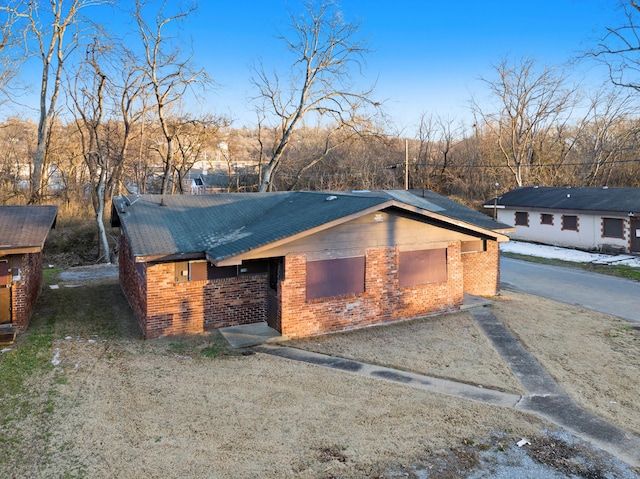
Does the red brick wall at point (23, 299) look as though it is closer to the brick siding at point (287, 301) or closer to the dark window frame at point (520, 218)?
the brick siding at point (287, 301)

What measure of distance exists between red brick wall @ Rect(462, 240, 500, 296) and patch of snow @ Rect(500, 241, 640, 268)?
387 inches

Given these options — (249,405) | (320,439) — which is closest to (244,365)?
(249,405)

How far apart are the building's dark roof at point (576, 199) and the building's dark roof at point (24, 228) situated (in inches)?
976

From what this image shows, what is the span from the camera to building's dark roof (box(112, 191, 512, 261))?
10188mm

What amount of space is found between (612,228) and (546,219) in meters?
4.06

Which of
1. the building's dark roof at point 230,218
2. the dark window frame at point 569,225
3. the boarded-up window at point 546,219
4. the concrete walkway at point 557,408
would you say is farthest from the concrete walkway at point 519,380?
the boarded-up window at point 546,219

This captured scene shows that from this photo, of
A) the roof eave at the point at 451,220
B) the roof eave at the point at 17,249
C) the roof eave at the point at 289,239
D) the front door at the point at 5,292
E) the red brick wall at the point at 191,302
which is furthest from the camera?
the roof eave at the point at 451,220

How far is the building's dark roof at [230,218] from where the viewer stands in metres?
10.2

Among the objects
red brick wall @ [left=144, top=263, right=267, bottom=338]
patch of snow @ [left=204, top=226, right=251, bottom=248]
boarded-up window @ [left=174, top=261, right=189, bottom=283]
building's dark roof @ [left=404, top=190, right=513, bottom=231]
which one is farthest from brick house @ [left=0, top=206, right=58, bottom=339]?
building's dark roof @ [left=404, top=190, right=513, bottom=231]

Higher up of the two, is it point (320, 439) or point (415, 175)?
point (415, 175)

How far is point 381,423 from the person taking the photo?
656 centimetres

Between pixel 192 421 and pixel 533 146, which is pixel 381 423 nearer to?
pixel 192 421

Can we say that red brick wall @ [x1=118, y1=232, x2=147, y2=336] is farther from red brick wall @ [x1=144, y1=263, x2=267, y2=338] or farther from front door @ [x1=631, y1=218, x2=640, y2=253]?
front door @ [x1=631, y1=218, x2=640, y2=253]

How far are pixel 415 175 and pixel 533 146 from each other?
11.5m
